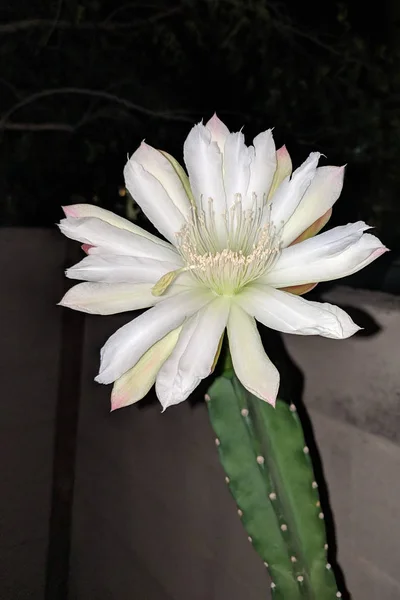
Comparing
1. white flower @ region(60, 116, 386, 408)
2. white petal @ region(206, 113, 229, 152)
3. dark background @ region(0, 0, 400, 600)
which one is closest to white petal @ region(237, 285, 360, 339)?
white flower @ region(60, 116, 386, 408)

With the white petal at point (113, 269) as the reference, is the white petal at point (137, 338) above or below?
below

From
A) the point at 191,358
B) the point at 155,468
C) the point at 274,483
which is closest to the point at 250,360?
the point at 191,358

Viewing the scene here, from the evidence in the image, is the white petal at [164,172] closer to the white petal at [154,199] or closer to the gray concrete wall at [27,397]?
the white petal at [154,199]

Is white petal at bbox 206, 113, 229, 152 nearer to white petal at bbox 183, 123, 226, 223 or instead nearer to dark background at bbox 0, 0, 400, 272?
white petal at bbox 183, 123, 226, 223

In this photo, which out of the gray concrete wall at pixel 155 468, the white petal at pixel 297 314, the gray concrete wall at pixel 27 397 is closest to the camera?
the white petal at pixel 297 314

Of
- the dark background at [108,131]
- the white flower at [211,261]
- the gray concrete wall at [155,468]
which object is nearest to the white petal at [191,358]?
the white flower at [211,261]

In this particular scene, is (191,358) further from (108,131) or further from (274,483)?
(108,131)
